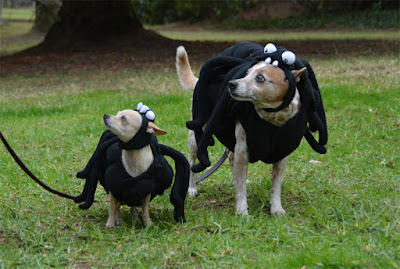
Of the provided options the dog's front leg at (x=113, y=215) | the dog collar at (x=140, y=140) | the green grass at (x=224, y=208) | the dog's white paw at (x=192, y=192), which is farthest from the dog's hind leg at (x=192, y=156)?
the dog collar at (x=140, y=140)

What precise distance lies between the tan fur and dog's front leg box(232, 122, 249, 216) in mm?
672

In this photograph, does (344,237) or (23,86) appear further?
(23,86)

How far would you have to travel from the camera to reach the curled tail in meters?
3.98

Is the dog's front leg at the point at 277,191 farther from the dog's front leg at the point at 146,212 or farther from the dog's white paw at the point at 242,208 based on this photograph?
the dog's front leg at the point at 146,212

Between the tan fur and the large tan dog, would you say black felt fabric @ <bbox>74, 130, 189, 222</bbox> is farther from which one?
the large tan dog

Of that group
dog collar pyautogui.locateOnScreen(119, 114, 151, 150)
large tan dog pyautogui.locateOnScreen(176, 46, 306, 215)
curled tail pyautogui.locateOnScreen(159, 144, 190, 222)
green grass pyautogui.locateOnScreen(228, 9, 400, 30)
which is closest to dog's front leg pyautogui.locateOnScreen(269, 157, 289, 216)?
large tan dog pyautogui.locateOnScreen(176, 46, 306, 215)

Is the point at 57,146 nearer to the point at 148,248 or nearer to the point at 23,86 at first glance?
the point at 148,248

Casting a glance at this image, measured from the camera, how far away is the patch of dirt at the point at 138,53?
44.4 feet

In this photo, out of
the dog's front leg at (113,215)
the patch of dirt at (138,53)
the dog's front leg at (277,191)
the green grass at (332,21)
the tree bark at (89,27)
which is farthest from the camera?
the green grass at (332,21)

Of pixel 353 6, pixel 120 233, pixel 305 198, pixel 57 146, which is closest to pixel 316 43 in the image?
pixel 353 6

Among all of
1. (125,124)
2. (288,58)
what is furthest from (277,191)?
(125,124)

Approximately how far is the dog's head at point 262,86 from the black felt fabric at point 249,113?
0.06m

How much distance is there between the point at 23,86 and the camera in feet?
36.2

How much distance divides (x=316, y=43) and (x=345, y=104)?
1017cm
